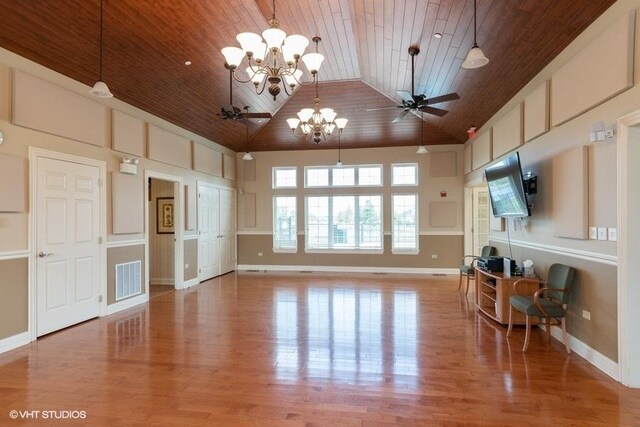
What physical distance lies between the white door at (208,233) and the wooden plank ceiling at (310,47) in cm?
163

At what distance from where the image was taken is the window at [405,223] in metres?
8.72

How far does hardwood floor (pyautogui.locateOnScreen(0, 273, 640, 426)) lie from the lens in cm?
248

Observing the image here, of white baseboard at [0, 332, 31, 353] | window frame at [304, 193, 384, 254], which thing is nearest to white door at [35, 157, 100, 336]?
white baseboard at [0, 332, 31, 353]

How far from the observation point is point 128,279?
5.48 m

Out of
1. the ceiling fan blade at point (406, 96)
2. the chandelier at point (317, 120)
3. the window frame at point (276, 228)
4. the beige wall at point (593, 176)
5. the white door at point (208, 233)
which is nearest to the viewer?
the beige wall at point (593, 176)

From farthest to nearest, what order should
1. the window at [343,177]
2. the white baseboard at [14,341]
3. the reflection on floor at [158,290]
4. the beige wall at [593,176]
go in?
the window at [343,177], the reflection on floor at [158,290], the white baseboard at [14,341], the beige wall at [593,176]

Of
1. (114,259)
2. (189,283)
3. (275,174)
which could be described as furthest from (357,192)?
(114,259)

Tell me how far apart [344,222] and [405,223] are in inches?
60.3

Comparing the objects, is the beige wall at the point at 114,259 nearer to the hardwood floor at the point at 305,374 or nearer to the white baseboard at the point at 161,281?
the hardwood floor at the point at 305,374

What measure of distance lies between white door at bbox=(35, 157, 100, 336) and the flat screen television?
5518 mm

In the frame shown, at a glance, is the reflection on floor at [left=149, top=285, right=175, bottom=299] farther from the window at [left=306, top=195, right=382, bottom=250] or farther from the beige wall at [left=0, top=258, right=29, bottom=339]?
the window at [left=306, top=195, right=382, bottom=250]

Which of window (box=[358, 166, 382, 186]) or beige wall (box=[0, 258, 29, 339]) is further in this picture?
window (box=[358, 166, 382, 186])

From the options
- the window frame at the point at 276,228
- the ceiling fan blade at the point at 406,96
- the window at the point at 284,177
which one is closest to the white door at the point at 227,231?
the window frame at the point at 276,228

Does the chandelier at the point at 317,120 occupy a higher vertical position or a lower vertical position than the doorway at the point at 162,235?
higher
